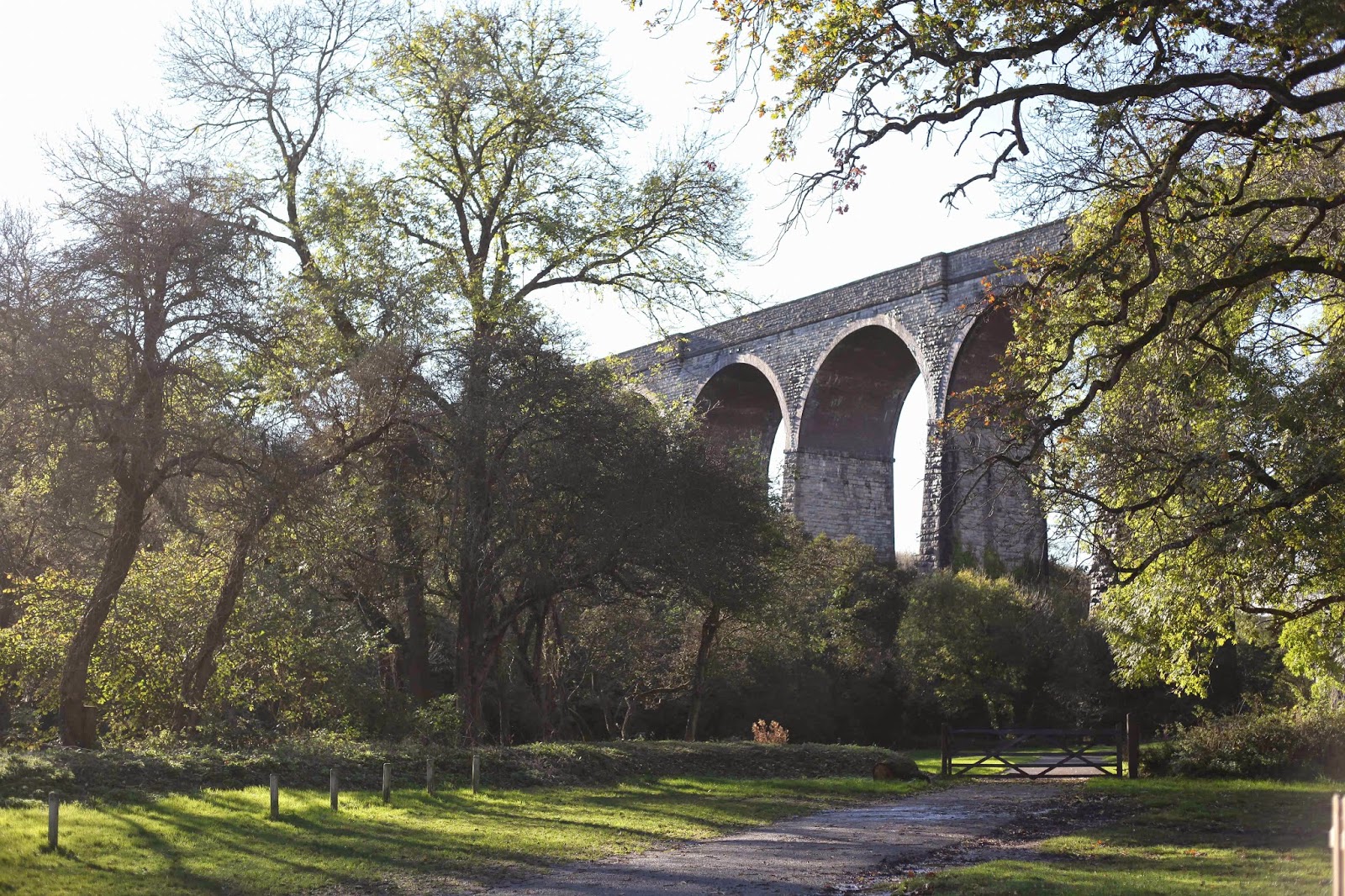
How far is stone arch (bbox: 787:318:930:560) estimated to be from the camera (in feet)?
109

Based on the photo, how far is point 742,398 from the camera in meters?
38.4

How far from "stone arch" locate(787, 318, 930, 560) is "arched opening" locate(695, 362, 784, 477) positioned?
299 cm

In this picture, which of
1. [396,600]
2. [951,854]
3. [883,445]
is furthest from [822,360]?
[951,854]

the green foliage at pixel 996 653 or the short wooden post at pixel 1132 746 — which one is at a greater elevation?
the green foliage at pixel 996 653

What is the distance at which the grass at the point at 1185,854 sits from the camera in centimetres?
759

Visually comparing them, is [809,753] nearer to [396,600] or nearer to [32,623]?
[396,600]

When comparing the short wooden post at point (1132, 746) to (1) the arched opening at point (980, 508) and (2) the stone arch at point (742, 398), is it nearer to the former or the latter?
(1) the arched opening at point (980, 508)

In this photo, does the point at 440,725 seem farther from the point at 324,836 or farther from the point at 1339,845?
the point at 1339,845

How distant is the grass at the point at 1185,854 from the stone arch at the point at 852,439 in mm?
19745

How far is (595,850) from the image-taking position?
938 centimetres

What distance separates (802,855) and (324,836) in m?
3.63

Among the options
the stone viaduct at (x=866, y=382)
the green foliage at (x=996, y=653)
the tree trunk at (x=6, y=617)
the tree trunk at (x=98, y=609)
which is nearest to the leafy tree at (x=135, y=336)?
the tree trunk at (x=98, y=609)

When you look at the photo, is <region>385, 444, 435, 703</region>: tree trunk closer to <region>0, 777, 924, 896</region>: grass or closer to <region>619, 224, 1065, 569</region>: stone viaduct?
<region>0, 777, 924, 896</region>: grass

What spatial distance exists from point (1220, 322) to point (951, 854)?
200 inches
